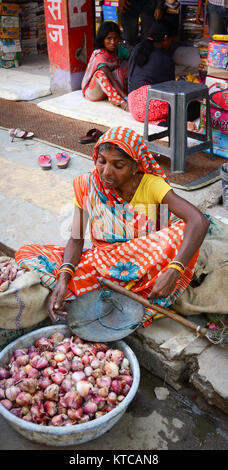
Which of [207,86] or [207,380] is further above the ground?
[207,86]

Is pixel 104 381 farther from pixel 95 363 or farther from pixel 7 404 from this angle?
pixel 7 404

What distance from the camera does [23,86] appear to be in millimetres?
7031

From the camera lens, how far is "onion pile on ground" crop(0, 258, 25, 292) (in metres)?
2.22

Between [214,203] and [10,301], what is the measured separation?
84.1 inches

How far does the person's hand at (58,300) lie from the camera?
2301 mm

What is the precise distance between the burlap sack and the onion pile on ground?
3cm

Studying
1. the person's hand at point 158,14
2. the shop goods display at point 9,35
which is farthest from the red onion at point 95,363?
the shop goods display at point 9,35

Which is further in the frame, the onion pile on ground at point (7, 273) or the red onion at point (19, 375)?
the onion pile on ground at point (7, 273)

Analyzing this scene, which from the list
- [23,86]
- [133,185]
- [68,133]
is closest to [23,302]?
[133,185]

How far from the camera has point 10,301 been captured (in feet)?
7.21

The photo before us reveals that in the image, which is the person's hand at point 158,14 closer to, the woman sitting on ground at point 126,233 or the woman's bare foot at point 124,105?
the woman's bare foot at point 124,105

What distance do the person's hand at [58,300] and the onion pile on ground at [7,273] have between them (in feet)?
0.71
